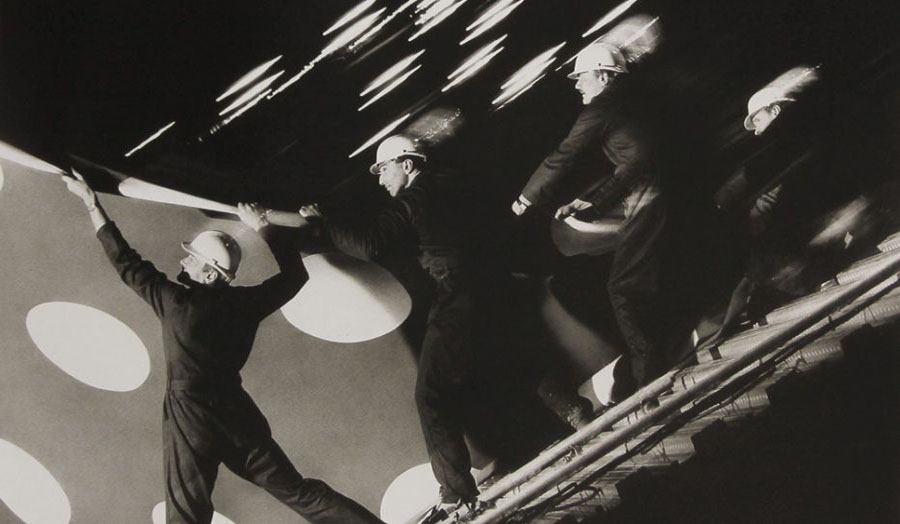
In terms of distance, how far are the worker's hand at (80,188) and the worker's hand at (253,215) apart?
23.3 inches

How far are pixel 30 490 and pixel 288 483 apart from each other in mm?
1266

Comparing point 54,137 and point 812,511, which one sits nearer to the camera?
point 54,137

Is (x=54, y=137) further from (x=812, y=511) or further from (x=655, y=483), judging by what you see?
(x=812, y=511)

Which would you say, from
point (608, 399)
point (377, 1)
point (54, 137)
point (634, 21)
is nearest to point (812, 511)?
point (608, 399)

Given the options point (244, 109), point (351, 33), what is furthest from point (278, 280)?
point (351, 33)

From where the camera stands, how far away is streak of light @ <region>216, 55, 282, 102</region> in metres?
3.03

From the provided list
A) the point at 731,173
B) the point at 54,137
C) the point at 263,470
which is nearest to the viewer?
the point at 54,137

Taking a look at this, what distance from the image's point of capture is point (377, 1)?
305 cm

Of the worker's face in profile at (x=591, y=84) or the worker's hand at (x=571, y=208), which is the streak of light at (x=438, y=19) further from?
the worker's hand at (x=571, y=208)

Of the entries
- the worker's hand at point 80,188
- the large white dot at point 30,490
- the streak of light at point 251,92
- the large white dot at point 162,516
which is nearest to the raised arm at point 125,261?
the worker's hand at point 80,188

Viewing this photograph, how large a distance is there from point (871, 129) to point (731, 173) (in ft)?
2.54

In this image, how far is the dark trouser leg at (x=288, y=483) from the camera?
3.24 metres

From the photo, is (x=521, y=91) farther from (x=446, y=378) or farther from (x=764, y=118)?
(x=446, y=378)

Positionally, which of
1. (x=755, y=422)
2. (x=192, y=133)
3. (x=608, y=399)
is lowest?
(x=755, y=422)
